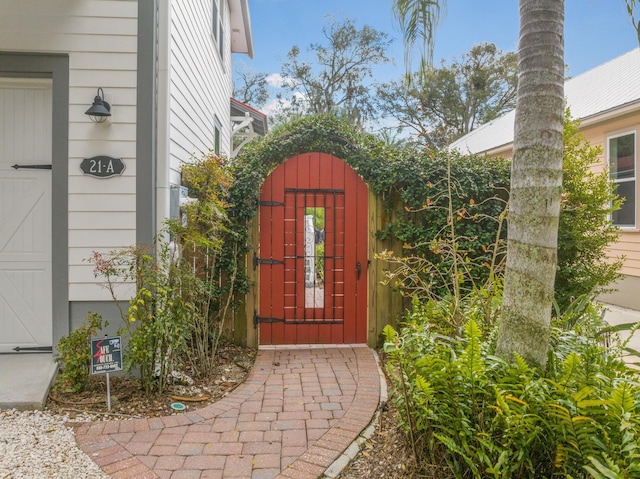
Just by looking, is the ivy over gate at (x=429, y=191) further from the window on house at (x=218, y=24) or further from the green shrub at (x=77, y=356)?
the window on house at (x=218, y=24)

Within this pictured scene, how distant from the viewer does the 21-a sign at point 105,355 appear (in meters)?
3.21

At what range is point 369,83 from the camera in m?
22.6

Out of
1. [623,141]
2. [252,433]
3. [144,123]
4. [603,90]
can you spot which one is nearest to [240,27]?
[144,123]

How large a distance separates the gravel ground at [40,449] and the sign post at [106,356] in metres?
0.34

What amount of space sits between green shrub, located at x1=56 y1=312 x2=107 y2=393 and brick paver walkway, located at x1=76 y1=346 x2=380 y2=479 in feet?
1.99

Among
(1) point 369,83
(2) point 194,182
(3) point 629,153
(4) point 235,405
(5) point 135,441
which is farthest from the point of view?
(1) point 369,83

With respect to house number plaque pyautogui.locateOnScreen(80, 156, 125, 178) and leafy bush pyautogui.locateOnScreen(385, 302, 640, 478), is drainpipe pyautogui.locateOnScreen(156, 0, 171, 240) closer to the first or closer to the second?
house number plaque pyautogui.locateOnScreen(80, 156, 125, 178)

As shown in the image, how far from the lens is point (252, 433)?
2.95m

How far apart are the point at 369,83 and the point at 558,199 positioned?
21.9 meters

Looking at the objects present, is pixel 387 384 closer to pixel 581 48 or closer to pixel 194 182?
pixel 194 182

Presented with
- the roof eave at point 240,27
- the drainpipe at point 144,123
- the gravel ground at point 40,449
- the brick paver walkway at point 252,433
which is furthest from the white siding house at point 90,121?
the roof eave at point 240,27

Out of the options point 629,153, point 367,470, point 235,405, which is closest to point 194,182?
point 235,405

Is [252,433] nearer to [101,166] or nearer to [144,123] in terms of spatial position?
[101,166]

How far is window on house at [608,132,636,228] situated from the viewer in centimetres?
749
